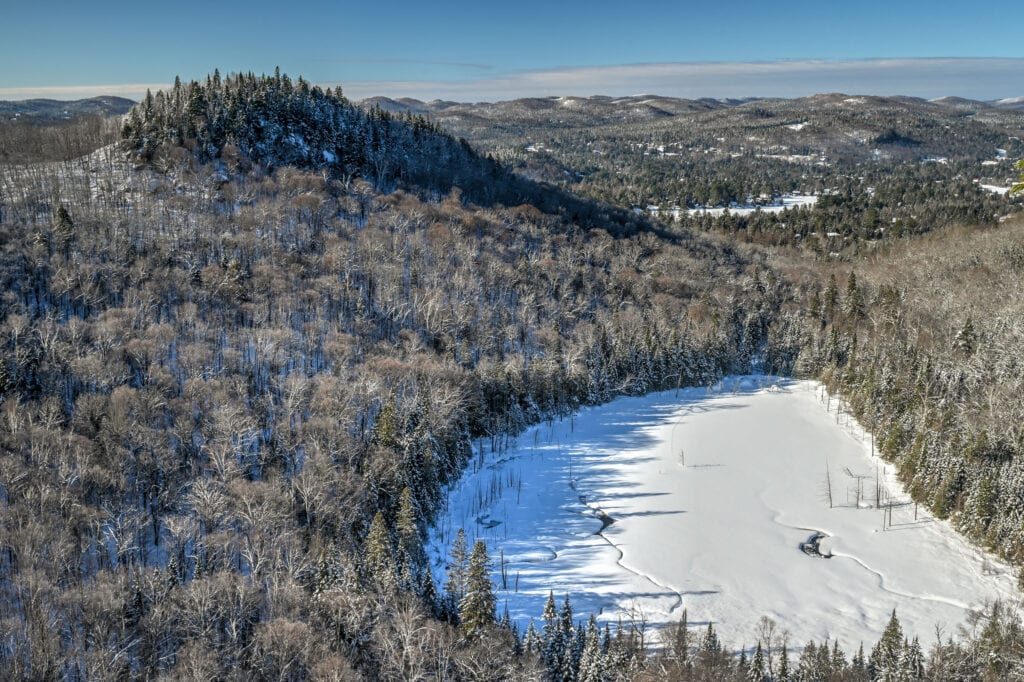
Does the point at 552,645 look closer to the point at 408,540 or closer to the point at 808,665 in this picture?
the point at 408,540

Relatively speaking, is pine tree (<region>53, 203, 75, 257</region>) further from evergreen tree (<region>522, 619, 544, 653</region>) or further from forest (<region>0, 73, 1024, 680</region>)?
evergreen tree (<region>522, 619, 544, 653</region>)

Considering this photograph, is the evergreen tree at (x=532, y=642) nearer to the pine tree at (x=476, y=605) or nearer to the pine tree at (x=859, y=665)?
the pine tree at (x=476, y=605)

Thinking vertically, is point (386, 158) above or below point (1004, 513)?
above

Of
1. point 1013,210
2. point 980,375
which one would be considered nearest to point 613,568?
point 980,375

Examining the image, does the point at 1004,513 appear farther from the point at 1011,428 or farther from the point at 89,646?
the point at 89,646

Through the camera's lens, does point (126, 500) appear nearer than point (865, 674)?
No

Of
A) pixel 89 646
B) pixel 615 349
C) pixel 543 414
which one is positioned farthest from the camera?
pixel 615 349
